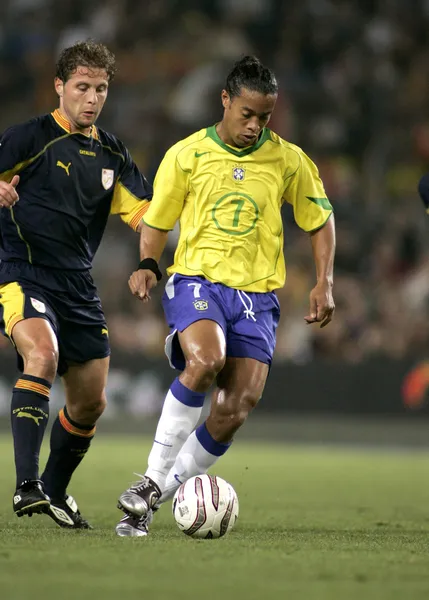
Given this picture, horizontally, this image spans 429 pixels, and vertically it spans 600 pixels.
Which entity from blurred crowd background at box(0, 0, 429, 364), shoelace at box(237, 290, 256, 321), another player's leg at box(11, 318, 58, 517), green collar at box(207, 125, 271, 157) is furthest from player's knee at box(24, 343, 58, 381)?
blurred crowd background at box(0, 0, 429, 364)

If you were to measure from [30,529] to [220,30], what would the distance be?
14.6 m

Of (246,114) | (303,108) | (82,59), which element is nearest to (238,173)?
(246,114)

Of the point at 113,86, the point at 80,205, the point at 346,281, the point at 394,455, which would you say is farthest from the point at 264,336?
the point at 113,86

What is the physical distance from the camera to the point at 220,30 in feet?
64.0

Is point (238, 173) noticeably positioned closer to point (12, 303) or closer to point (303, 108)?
point (12, 303)

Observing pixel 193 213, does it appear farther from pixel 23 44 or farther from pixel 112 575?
pixel 23 44

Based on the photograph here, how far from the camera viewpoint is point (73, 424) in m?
6.79

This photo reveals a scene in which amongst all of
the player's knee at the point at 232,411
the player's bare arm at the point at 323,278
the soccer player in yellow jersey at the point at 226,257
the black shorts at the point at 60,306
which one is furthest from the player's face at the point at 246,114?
the player's knee at the point at 232,411

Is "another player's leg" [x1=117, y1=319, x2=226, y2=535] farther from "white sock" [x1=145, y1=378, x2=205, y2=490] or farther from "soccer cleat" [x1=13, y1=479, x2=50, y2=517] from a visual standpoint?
"soccer cleat" [x1=13, y1=479, x2=50, y2=517]

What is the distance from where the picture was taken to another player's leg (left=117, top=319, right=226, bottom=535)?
582cm

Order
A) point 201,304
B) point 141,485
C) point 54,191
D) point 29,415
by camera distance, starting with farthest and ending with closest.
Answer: point 54,191 → point 201,304 → point 29,415 → point 141,485

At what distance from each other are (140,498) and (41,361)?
0.86 meters

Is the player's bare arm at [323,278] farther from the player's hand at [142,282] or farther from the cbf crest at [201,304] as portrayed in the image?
the player's hand at [142,282]

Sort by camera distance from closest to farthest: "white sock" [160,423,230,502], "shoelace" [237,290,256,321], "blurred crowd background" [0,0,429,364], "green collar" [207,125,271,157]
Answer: "white sock" [160,423,230,502], "shoelace" [237,290,256,321], "green collar" [207,125,271,157], "blurred crowd background" [0,0,429,364]
